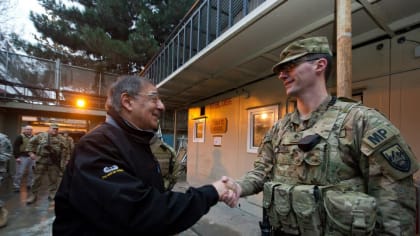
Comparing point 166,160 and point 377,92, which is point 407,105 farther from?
point 166,160

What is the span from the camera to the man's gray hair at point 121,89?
134 cm

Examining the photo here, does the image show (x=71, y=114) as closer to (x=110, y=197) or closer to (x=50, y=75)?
→ (x=50, y=75)

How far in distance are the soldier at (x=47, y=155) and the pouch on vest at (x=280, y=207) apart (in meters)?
5.73

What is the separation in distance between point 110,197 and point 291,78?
3.91 ft

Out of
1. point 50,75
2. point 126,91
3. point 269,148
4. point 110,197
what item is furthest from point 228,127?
point 50,75

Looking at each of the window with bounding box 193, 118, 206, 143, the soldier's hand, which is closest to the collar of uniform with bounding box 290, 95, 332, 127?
the soldier's hand

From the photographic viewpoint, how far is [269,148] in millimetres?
1727

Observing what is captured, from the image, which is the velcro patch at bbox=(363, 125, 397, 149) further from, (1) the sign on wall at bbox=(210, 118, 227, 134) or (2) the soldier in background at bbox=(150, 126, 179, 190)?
(1) the sign on wall at bbox=(210, 118, 227, 134)

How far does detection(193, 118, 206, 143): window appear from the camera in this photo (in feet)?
22.6

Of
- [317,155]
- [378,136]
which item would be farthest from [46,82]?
[378,136]

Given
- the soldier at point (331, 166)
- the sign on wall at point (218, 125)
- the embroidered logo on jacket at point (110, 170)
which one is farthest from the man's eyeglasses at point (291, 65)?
the sign on wall at point (218, 125)

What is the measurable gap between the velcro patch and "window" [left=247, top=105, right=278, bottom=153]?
315 centimetres

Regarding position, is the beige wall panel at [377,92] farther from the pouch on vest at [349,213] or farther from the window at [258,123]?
the pouch on vest at [349,213]

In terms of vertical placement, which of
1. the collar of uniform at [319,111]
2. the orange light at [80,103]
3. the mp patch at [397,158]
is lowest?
the mp patch at [397,158]
